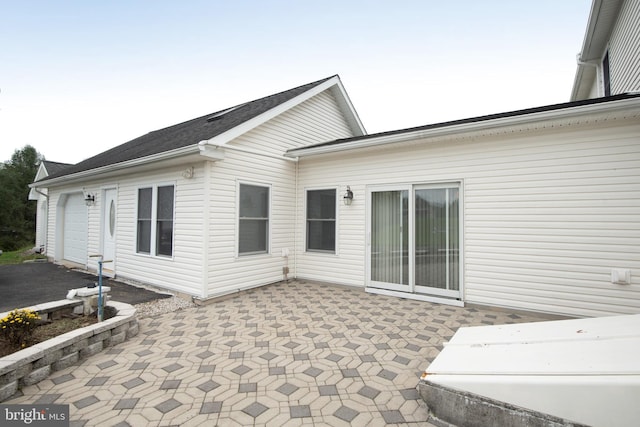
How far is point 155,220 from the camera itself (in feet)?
20.7

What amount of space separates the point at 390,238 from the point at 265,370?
3.79 meters

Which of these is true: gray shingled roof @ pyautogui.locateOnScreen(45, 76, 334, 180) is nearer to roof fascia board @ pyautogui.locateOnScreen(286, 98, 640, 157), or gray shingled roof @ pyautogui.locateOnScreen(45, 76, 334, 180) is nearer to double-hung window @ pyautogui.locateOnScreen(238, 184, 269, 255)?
double-hung window @ pyautogui.locateOnScreen(238, 184, 269, 255)

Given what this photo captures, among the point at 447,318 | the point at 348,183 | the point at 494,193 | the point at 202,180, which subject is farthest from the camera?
the point at 348,183

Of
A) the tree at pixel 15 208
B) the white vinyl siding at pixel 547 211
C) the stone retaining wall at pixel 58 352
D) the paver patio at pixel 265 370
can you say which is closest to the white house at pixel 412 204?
the white vinyl siding at pixel 547 211

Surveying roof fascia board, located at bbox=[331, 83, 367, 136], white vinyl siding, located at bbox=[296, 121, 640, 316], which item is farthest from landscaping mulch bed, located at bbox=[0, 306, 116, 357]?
roof fascia board, located at bbox=[331, 83, 367, 136]

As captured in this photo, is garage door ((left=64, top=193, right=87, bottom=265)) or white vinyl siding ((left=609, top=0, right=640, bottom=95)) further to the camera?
garage door ((left=64, top=193, right=87, bottom=265))

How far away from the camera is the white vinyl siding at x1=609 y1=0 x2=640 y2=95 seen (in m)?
5.02

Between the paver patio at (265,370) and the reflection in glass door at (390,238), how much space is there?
3.46ft

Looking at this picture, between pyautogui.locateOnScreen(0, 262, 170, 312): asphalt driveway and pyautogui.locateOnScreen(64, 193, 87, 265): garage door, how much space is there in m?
0.56

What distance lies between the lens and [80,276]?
301 inches

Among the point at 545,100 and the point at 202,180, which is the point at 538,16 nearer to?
the point at 202,180

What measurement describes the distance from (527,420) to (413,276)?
386 centimetres

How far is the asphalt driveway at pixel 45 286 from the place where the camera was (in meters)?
5.36

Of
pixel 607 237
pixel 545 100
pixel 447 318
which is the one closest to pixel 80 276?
pixel 447 318
